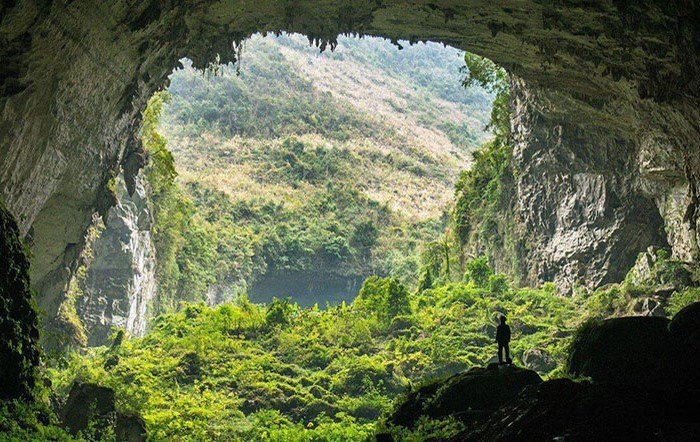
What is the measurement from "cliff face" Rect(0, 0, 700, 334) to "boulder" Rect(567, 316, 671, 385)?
5509mm

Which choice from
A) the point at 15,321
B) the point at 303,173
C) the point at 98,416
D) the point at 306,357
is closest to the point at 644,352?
the point at 15,321

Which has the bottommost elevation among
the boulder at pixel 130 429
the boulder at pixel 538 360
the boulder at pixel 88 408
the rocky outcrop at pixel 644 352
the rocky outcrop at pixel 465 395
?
the boulder at pixel 130 429

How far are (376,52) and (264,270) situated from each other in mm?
72791

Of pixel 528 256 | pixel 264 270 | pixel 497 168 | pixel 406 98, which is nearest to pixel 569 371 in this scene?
pixel 528 256

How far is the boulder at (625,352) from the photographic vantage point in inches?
336

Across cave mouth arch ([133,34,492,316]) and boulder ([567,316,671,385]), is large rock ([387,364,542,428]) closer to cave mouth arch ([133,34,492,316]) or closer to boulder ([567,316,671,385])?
boulder ([567,316,671,385])

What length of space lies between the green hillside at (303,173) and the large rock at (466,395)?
21.2 meters

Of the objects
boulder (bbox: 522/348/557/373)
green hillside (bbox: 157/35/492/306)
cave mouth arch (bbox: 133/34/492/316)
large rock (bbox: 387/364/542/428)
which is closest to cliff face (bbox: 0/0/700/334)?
boulder (bbox: 522/348/557/373)

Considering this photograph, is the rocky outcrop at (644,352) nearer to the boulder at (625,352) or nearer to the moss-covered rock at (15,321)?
the boulder at (625,352)

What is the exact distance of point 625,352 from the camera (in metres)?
8.83

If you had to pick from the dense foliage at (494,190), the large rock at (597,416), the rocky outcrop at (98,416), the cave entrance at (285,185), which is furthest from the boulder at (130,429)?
the dense foliage at (494,190)

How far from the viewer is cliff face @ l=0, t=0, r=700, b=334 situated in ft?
38.7

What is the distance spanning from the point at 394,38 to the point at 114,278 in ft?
52.7

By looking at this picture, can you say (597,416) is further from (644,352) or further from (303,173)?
(303,173)
